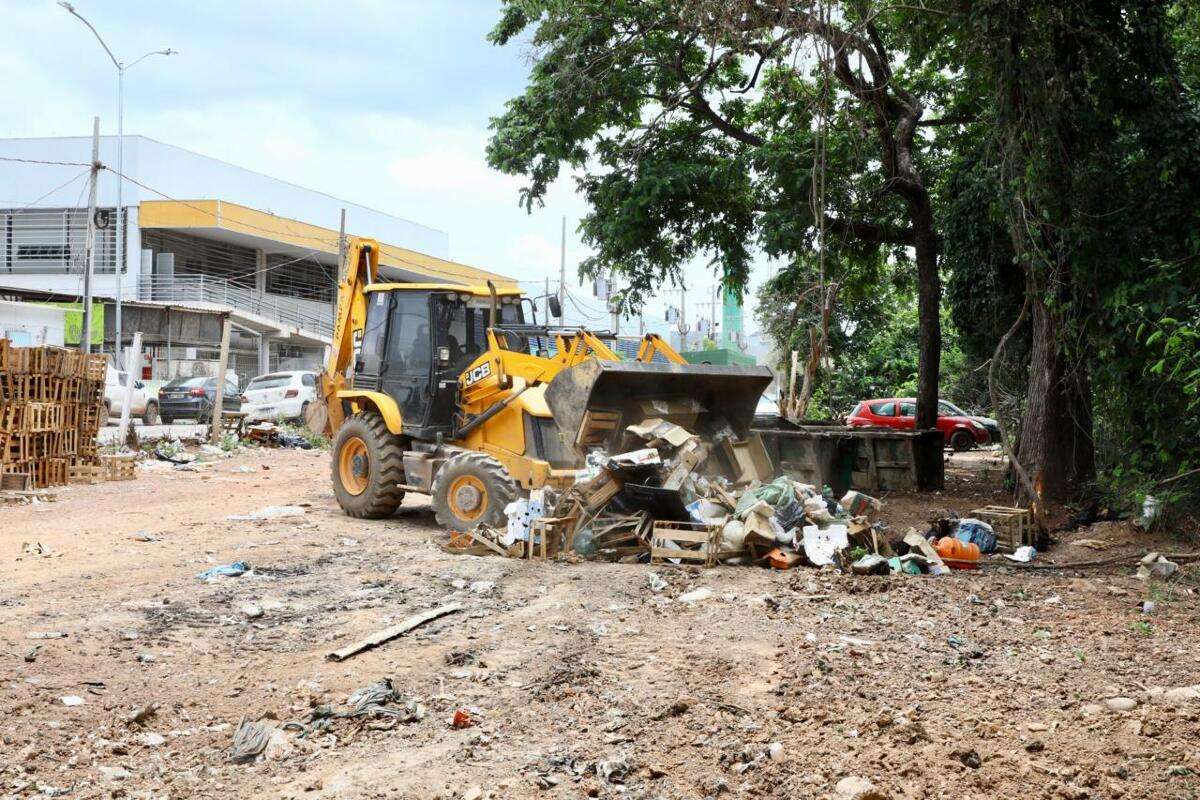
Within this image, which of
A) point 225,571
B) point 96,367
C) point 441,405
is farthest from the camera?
point 96,367

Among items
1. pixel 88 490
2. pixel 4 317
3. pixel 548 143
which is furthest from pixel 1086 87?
pixel 4 317

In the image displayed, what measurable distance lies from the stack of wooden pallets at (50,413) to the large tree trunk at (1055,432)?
42.5 feet

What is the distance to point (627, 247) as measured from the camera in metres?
16.7

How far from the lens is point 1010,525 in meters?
9.94

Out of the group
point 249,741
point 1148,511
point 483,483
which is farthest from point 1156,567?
point 249,741

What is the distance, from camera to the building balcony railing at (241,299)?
37.1 meters

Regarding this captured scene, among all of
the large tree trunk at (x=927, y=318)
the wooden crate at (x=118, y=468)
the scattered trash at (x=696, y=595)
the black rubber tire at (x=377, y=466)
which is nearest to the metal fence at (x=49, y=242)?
the wooden crate at (x=118, y=468)

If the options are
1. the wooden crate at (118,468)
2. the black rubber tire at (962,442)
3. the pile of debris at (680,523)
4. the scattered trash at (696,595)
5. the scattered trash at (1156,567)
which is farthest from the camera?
the black rubber tire at (962,442)

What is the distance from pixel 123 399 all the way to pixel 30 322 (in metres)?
3.63

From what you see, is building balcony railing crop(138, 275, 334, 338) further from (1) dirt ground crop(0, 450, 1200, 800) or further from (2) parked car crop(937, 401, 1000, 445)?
(1) dirt ground crop(0, 450, 1200, 800)

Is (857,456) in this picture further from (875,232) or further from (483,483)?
(483,483)

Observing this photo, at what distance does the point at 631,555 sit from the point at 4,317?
20647 mm

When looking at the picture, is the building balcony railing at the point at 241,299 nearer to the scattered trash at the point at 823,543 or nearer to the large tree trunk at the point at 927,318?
the large tree trunk at the point at 927,318

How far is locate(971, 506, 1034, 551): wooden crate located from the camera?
988cm
